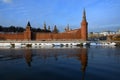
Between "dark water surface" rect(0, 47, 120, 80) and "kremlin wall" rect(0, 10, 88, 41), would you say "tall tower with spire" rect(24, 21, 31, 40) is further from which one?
"dark water surface" rect(0, 47, 120, 80)

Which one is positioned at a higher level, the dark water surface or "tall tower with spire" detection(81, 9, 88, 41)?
"tall tower with spire" detection(81, 9, 88, 41)

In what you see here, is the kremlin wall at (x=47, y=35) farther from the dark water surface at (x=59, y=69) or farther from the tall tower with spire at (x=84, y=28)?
the dark water surface at (x=59, y=69)

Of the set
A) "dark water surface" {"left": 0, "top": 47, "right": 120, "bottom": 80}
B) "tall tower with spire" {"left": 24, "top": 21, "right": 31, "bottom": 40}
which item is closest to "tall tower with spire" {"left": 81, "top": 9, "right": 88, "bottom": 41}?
"tall tower with spire" {"left": 24, "top": 21, "right": 31, "bottom": 40}

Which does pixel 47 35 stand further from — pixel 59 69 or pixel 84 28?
pixel 59 69

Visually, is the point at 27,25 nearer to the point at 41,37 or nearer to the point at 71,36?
the point at 41,37

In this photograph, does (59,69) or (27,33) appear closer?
(59,69)

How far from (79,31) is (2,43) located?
2489cm

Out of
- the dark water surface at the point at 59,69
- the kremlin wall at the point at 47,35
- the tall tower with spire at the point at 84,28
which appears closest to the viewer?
the dark water surface at the point at 59,69

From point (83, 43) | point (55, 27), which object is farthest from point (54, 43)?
point (55, 27)

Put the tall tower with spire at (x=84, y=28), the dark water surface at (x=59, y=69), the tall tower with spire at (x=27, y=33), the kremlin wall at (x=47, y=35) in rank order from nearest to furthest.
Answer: the dark water surface at (x=59, y=69)
the tall tower with spire at (x=27, y=33)
the kremlin wall at (x=47, y=35)
the tall tower with spire at (x=84, y=28)

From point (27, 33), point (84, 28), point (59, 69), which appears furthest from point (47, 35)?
point (59, 69)

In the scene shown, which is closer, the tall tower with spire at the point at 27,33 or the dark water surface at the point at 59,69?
the dark water surface at the point at 59,69

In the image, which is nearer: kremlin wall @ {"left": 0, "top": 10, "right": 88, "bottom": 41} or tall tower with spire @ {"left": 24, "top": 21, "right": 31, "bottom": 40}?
tall tower with spire @ {"left": 24, "top": 21, "right": 31, "bottom": 40}

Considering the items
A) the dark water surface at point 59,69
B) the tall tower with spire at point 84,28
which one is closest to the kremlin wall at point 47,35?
the tall tower with spire at point 84,28
